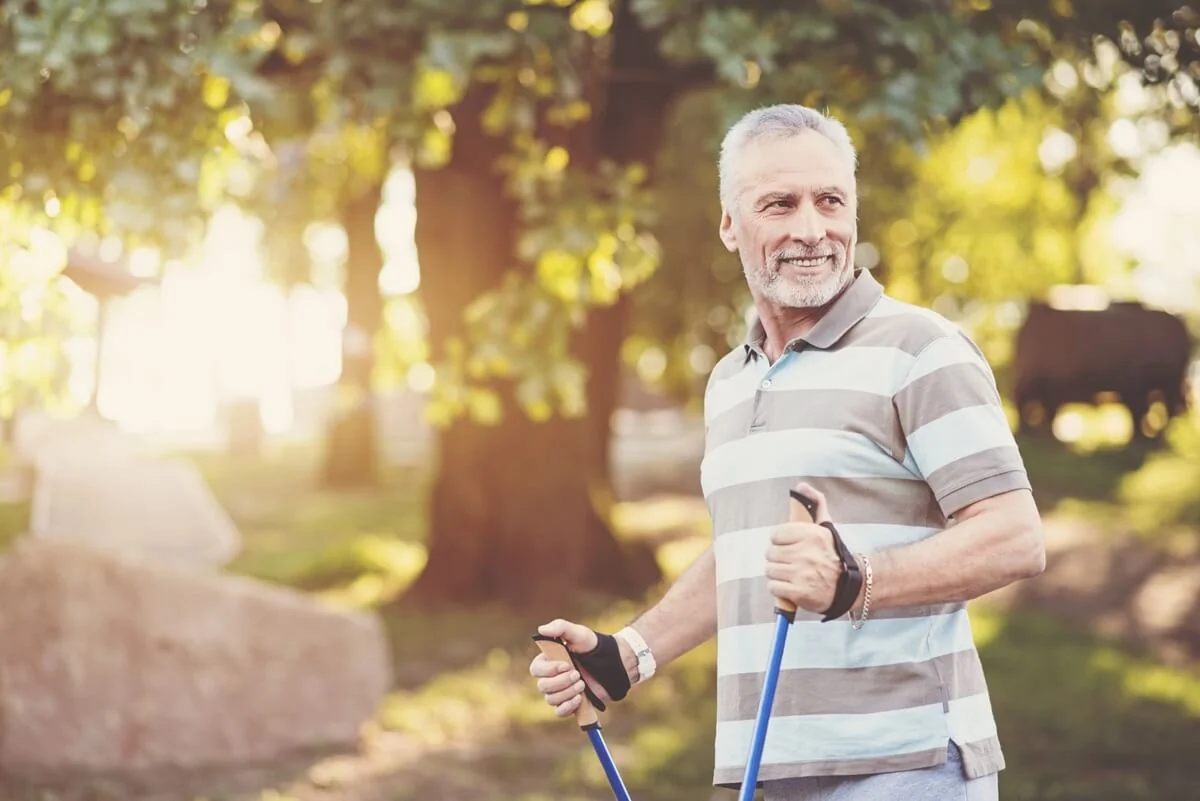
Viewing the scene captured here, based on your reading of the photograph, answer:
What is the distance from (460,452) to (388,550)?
3.82 metres

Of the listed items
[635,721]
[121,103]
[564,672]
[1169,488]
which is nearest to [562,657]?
[564,672]

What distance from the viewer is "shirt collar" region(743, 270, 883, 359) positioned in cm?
303

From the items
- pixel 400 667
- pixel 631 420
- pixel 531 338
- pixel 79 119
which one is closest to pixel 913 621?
pixel 79 119

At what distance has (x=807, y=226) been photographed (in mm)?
3045

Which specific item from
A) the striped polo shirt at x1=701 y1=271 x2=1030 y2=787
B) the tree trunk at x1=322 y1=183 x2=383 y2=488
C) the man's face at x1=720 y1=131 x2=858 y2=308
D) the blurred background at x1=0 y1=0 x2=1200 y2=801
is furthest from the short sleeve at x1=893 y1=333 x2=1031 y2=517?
the tree trunk at x1=322 y1=183 x2=383 y2=488

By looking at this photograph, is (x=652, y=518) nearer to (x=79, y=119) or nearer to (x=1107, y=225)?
(x=79, y=119)

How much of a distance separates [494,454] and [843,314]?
971 cm

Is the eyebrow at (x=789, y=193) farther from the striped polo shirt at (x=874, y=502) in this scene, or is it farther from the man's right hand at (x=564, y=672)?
the man's right hand at (x=564, y=672)

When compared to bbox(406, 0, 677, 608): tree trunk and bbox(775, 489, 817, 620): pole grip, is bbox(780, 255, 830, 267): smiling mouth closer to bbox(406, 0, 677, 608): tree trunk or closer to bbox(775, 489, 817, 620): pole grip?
bbox(775, 489, 817, 620): pole grip

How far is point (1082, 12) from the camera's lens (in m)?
7.87

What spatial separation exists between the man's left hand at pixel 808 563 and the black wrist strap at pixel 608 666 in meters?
0.72

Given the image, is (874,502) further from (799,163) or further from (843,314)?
(799,163)

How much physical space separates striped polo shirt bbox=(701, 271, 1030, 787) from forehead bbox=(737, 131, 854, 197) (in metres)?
0.23

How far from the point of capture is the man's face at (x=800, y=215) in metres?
3.04
